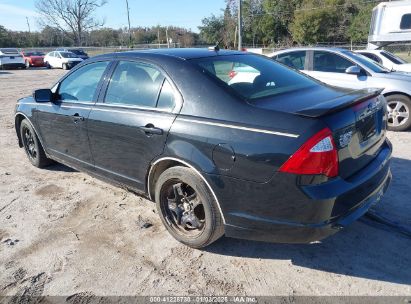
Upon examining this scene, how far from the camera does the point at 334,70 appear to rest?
7516mm

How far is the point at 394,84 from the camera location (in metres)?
6.82

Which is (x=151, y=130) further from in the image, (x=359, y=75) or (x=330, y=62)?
(x=330, y=62)

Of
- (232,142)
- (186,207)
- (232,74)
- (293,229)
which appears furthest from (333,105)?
(186,207)

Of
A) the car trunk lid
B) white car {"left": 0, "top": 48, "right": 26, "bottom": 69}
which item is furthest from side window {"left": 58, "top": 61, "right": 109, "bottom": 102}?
white car {"left": 0, "top": 48, "right": 26, "bottom": 69}

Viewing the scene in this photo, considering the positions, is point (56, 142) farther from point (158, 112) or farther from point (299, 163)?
point (299, 163)

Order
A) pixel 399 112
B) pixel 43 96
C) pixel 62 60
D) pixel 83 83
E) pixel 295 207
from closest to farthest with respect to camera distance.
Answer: pixel 295 207 → pixel 83 83 → pixel 43 96 → pixel 399 112 → pixel 62 60

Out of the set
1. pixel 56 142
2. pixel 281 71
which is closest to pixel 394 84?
pixel 281 71

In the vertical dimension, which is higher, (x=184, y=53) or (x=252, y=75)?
(x=184, y=53)

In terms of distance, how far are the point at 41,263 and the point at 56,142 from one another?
1858mm

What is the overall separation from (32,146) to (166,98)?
10.5 ft

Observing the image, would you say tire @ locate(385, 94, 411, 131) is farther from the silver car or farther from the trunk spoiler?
the trunk spoiler

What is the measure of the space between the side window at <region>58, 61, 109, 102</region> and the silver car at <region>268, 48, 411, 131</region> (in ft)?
14.5

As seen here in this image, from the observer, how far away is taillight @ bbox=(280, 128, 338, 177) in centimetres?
239

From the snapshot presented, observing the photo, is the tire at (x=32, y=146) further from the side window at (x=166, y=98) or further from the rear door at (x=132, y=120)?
the side window at (x=166, y=98)
